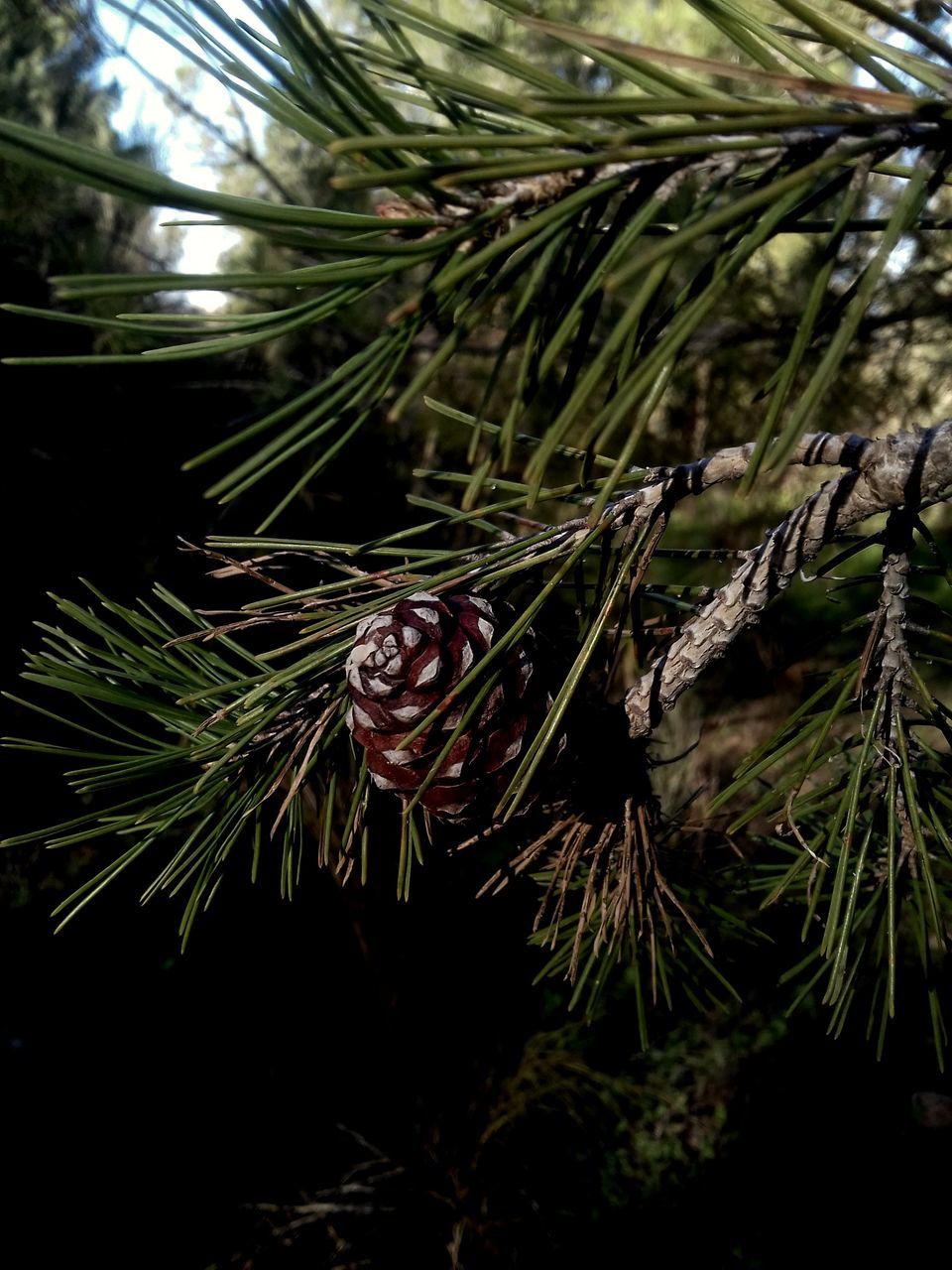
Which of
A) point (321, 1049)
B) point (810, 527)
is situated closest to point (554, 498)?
point (810, 527)

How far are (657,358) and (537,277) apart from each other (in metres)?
0.05

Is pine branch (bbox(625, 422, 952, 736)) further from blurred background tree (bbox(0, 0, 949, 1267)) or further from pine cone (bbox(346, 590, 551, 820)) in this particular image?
blurred background tree (bbox(0, 0, 949, 1267))

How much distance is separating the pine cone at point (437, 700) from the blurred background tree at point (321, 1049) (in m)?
1.03

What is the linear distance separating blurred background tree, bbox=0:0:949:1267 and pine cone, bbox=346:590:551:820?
3.37 feet

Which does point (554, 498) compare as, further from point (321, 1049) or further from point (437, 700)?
point (321, 1049)

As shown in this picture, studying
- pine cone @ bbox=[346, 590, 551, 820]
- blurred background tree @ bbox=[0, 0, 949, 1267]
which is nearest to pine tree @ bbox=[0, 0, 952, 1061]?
pine cone @ bbox=[346, 590, 551, 820]

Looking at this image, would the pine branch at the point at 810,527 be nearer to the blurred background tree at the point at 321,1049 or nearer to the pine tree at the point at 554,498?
the pine tree at the point at 554,498

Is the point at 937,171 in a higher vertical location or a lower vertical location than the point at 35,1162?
higher

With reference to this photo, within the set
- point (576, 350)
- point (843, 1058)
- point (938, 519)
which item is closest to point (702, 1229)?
point (843, 1058)

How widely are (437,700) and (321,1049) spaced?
5.01 ft

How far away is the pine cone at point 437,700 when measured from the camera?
326mm

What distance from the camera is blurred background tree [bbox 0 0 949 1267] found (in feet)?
4.64

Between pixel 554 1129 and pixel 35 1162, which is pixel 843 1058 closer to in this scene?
pixel 554 1129

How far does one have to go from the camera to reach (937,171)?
0.22 metres
